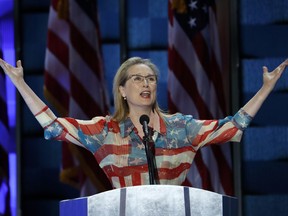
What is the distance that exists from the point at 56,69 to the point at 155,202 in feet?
14.2

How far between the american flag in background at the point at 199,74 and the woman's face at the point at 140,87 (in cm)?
291

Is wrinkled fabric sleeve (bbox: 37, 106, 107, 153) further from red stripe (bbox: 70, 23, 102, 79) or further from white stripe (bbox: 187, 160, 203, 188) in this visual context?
red stripe (bbox: 70, 23, 102, 79)

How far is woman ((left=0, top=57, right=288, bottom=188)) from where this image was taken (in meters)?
3.58

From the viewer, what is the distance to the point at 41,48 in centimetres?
764

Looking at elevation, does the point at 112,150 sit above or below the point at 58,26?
below

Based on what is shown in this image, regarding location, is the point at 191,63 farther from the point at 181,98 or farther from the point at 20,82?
the point at 20,82

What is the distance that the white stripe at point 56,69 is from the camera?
272 inches

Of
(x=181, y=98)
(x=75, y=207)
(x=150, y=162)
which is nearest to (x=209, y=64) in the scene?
(x=181, y=98)

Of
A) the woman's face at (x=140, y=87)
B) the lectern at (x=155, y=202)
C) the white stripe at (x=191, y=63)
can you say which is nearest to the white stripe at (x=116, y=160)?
the woman's face at (x=140, y=87)

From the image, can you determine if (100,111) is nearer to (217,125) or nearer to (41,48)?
(41,48)

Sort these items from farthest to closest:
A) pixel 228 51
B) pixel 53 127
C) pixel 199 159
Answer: pixel 228 51 → pixel 199 159 → pixel 53 127

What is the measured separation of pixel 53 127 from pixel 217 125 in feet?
2.34

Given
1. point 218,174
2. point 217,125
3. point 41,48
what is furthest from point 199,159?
point 217,125

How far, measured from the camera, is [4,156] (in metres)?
6.95
